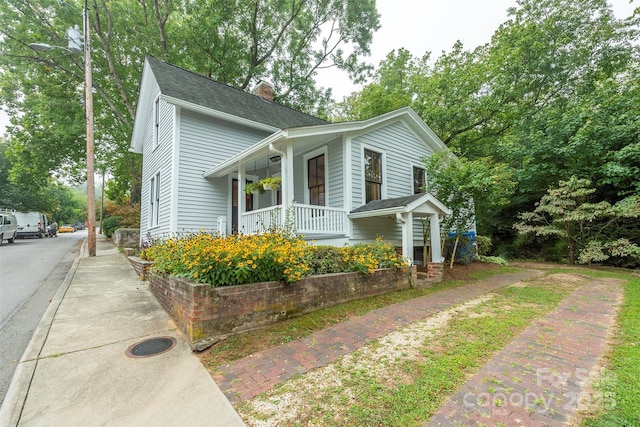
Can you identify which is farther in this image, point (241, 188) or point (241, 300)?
point (241, 188)

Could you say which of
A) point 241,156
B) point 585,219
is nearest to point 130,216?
point 241,156

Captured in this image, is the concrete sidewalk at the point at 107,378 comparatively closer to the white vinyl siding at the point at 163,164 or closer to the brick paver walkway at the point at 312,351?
the brick paver walkway at the point at 312,351

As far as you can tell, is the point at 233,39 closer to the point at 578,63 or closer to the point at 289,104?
the point at 289,104

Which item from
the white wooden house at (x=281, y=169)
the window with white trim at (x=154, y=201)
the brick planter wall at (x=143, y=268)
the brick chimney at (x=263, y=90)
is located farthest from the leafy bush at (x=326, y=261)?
the brick chimney at (x=263, y=90)

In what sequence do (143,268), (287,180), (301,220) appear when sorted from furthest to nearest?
(301,220) → (143,268) → (287,180)

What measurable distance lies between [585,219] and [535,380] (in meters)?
10.2

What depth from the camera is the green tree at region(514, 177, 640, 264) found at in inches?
332

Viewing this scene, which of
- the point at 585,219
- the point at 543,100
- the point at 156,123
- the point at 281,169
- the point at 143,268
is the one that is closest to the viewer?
the point at 143,268

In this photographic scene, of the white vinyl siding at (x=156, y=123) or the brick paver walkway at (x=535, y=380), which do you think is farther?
the white vinyl siding at (x=156, y=123)

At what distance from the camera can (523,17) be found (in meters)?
13.8

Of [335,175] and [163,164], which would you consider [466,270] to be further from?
[163,164]

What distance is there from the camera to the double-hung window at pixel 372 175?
26.9 ft

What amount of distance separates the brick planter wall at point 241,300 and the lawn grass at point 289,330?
124 mm

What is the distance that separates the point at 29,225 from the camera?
20.0 metres
